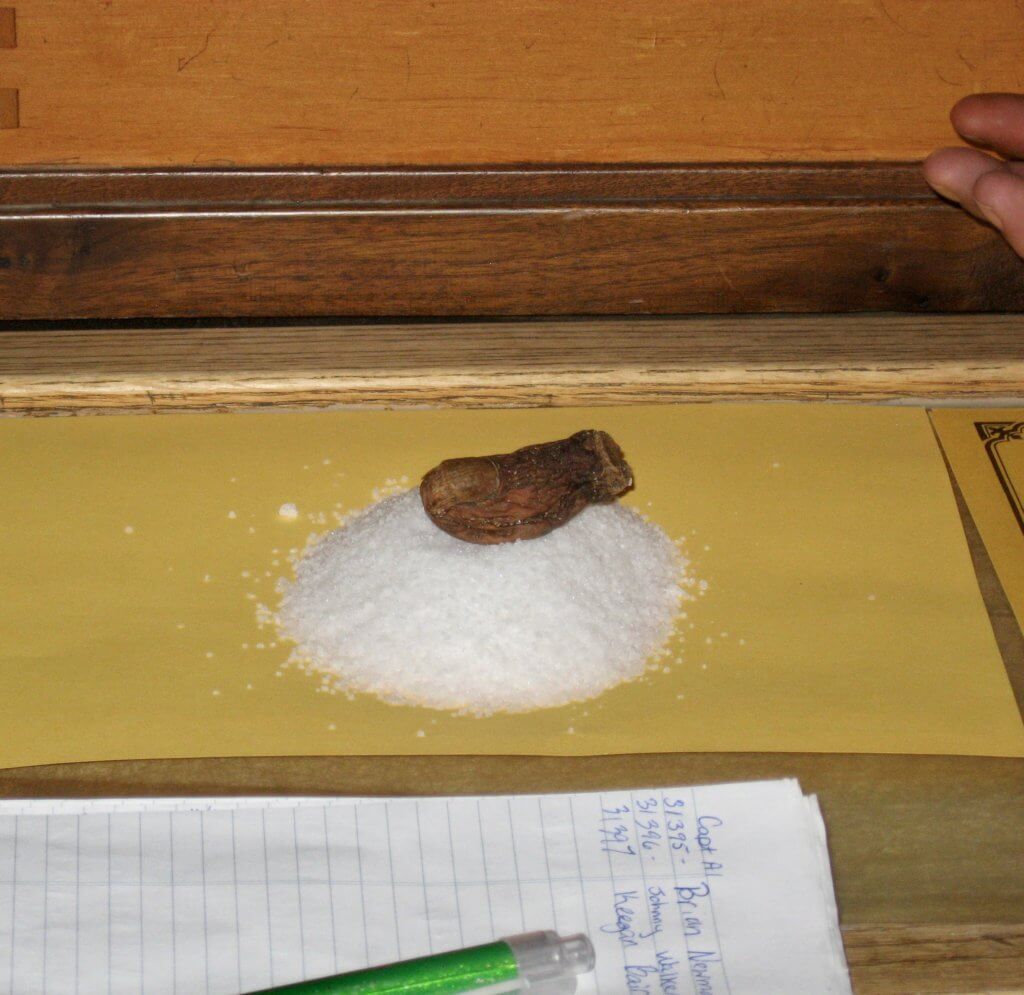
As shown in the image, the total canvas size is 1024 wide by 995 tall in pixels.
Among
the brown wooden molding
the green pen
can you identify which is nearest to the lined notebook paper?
the green pen

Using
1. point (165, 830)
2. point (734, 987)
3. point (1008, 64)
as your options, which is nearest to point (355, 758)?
point (165, 830)

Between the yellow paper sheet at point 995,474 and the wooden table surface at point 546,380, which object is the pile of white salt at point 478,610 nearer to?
the wooden table surface at point 546,380

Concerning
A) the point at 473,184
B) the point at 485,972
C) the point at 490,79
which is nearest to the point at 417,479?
the point at 473,184

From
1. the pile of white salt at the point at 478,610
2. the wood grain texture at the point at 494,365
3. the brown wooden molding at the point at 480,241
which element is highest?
the brown wooden molding at the point at 480,241

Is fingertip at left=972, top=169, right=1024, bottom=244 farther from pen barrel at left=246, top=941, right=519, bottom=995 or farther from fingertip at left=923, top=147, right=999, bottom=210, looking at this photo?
pen barrel at left=246, top=941, right=519, bottom=995

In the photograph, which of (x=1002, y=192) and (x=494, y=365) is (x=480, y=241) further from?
(x=1002, y=192)

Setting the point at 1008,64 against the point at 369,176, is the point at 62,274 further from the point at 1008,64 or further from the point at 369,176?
the point at 1008,64

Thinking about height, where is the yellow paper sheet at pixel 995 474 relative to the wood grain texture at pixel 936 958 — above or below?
above

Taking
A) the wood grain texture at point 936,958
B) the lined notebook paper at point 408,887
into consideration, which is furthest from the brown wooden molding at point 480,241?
the wood grain texture at point 936,958
